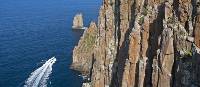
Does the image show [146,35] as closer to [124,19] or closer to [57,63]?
[124,19]

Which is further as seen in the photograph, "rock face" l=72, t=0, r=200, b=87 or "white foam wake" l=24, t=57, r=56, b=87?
"white foam wake" l=24, t=57, r=56, b=87

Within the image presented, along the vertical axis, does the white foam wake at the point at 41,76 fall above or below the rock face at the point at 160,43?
below

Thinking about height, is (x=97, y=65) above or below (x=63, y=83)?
above

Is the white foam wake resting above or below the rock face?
below

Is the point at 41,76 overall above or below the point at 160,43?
below

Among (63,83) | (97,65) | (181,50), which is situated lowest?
(63,83)

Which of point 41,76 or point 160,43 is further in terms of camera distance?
point 41,76

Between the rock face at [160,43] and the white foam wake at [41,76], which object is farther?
the white foam wake at [41,76]

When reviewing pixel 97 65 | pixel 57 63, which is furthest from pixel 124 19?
pixel 57 63
